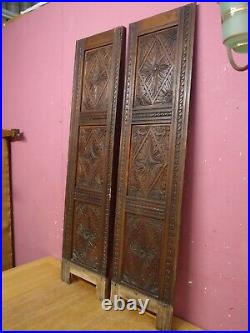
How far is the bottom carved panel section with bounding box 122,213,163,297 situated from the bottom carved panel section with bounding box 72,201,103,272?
221mm

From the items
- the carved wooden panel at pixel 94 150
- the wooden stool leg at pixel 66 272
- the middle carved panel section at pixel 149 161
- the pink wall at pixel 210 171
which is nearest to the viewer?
the pink wall at pixel 210 171

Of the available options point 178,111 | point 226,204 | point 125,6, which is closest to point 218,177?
point 226,204

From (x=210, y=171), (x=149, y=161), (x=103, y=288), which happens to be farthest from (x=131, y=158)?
(x=103, y=288)

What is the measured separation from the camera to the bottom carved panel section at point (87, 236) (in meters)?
1.73

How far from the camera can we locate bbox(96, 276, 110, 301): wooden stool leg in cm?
168

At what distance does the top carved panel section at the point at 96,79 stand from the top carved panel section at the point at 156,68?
257mm

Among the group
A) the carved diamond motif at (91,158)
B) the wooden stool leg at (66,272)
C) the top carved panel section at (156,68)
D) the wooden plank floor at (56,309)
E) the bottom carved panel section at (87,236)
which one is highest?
the top carved panel section at (156,68)

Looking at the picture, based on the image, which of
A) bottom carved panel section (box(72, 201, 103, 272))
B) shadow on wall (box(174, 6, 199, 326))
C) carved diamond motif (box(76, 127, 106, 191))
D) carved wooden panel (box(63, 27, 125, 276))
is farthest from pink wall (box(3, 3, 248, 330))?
bottom carved panel section (box(72, 201, 103, 272))

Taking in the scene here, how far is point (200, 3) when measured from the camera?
143 centimetres

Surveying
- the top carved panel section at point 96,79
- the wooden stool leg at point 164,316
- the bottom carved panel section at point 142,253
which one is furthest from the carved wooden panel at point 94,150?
the wooden stool leg at point 164,316

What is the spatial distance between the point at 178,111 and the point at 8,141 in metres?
1.91

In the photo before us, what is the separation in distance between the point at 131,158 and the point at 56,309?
1038 mm

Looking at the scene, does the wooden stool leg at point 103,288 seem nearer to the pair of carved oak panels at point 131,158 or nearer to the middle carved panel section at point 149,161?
the pair of carved oak panels at point 131,158

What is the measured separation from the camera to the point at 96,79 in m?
1.79
